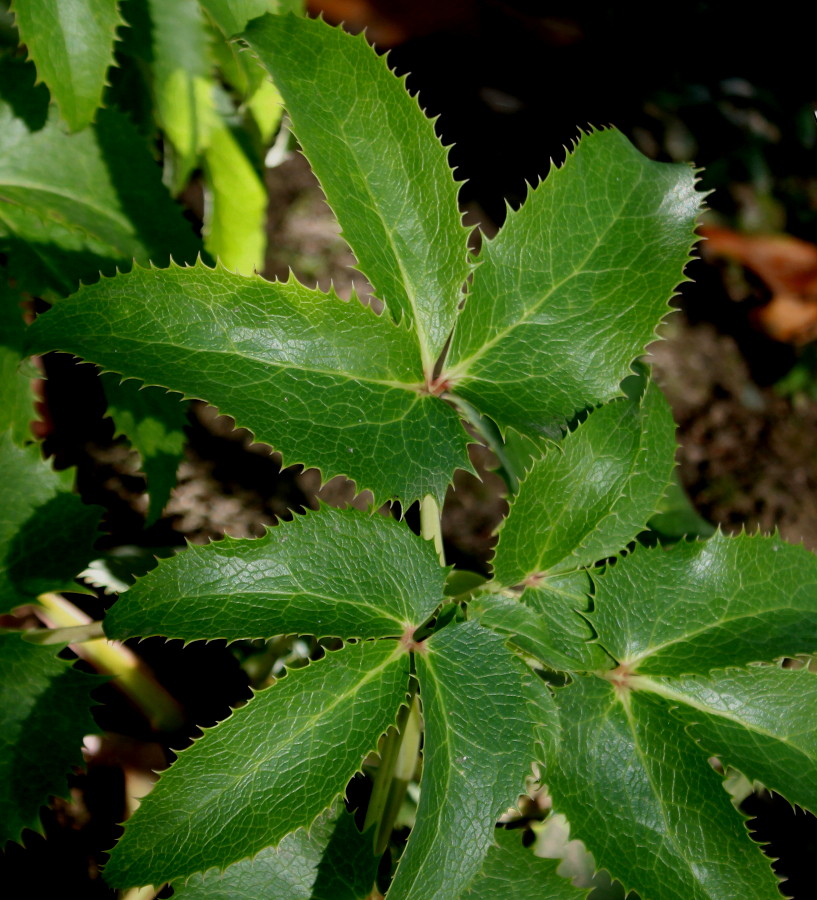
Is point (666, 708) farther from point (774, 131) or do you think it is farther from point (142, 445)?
point (774, 131)

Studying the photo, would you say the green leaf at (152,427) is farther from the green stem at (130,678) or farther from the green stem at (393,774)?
the green stem at (393,774)

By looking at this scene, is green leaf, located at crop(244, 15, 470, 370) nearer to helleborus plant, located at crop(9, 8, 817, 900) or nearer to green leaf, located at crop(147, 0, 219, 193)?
helleborus plant, located at crop(9, 8, 817, 900)

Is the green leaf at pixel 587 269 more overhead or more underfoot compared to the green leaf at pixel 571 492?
more overhead

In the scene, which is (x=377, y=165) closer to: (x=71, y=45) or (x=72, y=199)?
(x=71, y=45)

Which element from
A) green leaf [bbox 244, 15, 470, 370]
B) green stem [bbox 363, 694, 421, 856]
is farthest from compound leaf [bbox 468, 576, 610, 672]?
green leaf [bbox 244, 15, 470, 370]

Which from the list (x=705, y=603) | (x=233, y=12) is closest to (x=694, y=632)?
(x=705, y=603)

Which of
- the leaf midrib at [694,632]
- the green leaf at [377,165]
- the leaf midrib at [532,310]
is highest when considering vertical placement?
the green leaf at [377,165]

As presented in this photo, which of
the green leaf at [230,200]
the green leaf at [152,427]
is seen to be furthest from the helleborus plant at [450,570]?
the green leaf at [230,200]
